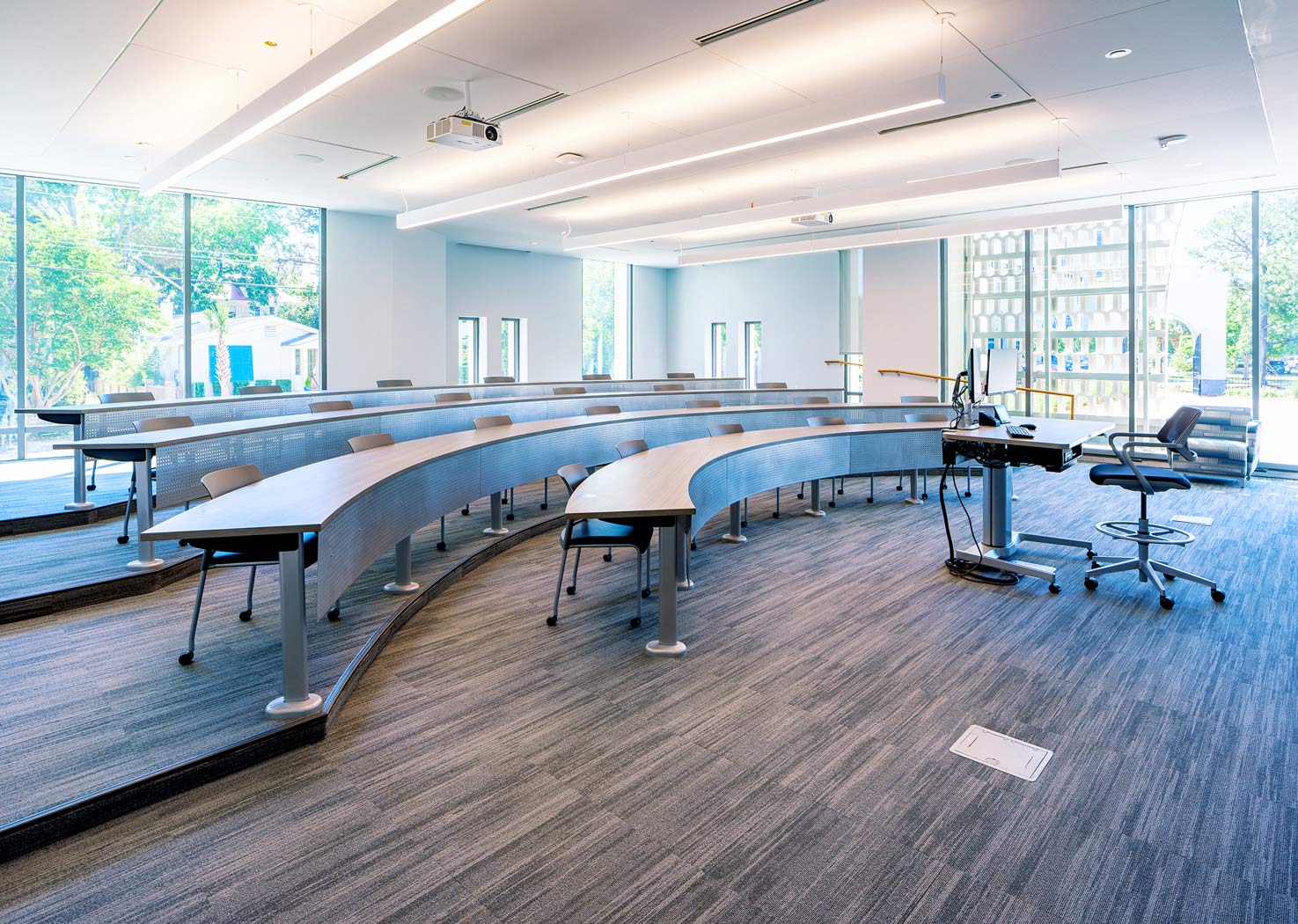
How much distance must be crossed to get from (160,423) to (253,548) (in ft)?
8.69

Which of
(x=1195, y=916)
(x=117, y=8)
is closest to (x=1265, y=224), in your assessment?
(x=1195, y=916)

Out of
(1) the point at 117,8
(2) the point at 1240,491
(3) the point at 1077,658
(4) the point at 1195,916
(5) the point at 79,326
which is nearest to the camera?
(4) the point at 1195,916

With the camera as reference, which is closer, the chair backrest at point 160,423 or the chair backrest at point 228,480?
the chair backrest at point 228,480

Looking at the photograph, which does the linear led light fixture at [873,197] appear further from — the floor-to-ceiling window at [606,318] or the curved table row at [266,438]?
the floor-to-ceiling window at [606,318]

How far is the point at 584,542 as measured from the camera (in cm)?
389

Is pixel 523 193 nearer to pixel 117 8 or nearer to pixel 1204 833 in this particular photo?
pixel 117 8

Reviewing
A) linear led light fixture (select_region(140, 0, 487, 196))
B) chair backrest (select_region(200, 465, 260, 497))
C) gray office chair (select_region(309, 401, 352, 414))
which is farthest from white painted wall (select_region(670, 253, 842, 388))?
chair backrest (select_region(200, 465, 260, 497))

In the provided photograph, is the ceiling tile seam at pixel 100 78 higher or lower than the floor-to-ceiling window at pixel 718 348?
higher

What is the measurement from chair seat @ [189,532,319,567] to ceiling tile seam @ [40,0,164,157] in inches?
134

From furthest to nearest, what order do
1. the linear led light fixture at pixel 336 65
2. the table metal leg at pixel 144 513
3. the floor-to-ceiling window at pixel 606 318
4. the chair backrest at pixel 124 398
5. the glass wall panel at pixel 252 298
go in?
1. the floor-to-ceiling window at pixel 606 318
2. the glass wall panel at pixel 252 298
3. the chair backrest at pixel 124 398
4. the table metal leg at pixel 144 513
5. the linear led light fixture at pixel 336 65

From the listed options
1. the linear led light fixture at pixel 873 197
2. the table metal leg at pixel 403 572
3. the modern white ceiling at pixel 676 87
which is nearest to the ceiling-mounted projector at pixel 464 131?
the modern white ceiling at pixel 676 87

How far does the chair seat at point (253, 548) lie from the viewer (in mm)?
2773

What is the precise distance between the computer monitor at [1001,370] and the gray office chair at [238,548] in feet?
14.7

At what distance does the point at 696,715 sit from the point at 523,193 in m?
6.09
